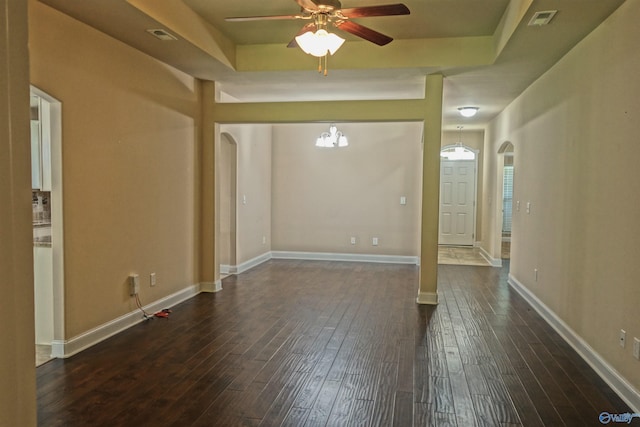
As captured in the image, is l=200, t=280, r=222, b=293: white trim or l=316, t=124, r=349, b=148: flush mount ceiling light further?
l=316, t=124, r=349, b=148: flush mount ceiling light

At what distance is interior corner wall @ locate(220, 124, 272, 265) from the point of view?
7.07 m

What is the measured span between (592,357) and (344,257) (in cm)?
520

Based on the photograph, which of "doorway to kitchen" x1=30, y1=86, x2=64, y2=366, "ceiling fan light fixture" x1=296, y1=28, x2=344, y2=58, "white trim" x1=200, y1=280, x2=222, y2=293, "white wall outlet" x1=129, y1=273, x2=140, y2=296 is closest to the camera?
"ceiling fan light fixture" x1=296, y1=28, x2=344, y2=58

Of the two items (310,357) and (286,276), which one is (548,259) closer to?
(310,357)

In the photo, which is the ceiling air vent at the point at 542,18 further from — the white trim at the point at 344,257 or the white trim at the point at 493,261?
the white trim at the point at 493,261

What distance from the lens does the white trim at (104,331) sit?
3.53 m

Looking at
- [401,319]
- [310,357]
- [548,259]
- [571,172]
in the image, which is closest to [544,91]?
[571,172]

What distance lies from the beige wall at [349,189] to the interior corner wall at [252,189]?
0.93 ft

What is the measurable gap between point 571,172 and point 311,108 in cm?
288

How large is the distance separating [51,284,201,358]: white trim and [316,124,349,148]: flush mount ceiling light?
12.5 ft

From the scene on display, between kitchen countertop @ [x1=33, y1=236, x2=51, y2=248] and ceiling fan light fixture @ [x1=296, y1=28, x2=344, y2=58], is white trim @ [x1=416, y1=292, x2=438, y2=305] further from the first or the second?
kitchen countertop @ [x1=33, y1=236, x2=51, y2=248]

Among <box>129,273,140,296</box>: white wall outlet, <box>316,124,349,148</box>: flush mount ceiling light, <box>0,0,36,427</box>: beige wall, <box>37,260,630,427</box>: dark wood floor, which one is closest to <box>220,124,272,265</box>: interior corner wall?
<box>316,124,349,148</box>: flush mount ceiling light

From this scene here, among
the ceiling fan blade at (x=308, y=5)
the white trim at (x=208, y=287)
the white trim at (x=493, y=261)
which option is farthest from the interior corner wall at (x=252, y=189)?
the white trim at (x=493, y=261)

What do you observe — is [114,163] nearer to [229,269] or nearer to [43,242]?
[43,242]
